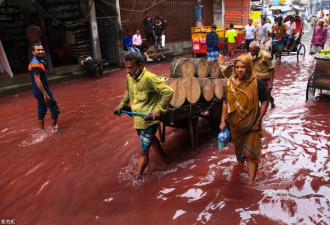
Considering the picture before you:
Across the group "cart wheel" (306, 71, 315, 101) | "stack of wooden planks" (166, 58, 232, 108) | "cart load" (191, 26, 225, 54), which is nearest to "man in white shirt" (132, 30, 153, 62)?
"cart load" (191, 26, 225, 54)

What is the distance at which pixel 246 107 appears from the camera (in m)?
3.05

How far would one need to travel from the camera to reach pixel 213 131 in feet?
17.6

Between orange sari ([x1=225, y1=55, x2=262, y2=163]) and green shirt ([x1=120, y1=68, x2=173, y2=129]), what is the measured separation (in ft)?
2.50

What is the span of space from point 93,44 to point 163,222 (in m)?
10.2

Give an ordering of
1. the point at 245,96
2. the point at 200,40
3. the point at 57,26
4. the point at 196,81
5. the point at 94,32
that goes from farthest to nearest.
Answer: the point at 200,40
the point at 57,26
the point at 94,32
the point at 196,81
the point at 245,96

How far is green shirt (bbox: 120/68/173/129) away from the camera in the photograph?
11.0 ft

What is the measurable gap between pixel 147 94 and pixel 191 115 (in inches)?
46.7

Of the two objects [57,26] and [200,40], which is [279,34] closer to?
[200,40]

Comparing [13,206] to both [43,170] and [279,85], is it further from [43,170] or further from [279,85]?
[279,85]

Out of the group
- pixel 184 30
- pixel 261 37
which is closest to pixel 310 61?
pixel 261 37

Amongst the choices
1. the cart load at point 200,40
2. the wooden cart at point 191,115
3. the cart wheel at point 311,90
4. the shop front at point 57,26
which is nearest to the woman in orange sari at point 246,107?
the wooden cart at point 191,115

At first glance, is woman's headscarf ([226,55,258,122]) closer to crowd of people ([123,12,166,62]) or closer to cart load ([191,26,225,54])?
crowd of people ([123,12,166,62])

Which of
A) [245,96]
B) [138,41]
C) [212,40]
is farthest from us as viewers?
[138,41]

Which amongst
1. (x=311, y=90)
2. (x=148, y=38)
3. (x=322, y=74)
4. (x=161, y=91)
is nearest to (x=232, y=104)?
(x=161, y=91)
